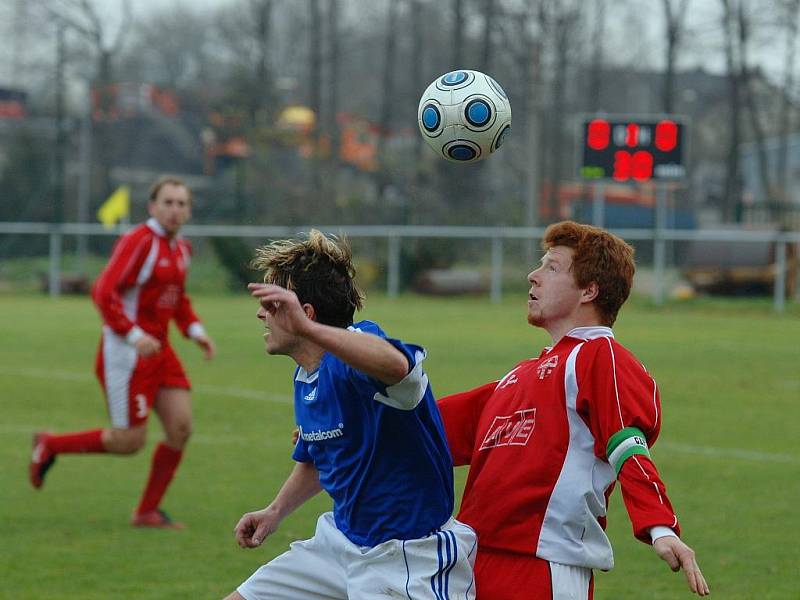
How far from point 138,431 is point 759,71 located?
117 ft

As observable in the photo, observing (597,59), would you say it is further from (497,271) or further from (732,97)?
(497,271)

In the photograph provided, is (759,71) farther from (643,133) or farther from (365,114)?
(643,133)

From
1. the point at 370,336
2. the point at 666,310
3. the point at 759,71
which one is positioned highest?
the point at 759,71

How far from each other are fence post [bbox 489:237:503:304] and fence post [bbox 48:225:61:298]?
8992 millimetres

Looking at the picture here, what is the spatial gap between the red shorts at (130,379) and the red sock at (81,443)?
15cm

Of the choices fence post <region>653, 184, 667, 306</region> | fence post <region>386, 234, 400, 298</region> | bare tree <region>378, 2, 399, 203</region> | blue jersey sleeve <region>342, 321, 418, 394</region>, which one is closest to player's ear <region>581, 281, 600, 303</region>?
blue jersey sleeve <region>342, 321, 418, 394</region>

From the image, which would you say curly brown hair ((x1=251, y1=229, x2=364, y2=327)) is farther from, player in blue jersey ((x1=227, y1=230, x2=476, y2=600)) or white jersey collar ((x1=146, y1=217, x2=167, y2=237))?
white jersey collar ((x1=146, y1=217, x2=167, y2=237))

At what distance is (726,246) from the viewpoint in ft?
89.2

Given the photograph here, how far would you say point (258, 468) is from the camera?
8891 millimetres

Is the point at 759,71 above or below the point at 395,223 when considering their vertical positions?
above

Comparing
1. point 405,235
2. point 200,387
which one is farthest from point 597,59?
point 200,387

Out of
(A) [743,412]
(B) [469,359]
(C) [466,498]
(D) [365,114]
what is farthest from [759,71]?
(C) [466,498]

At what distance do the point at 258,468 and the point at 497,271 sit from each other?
19625mm

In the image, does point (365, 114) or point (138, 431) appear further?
point (365, 114)
